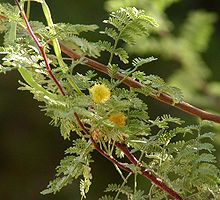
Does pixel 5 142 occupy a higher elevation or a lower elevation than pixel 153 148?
lower

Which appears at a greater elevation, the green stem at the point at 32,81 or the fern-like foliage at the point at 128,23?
the fern-like foliage at the point at 128,23

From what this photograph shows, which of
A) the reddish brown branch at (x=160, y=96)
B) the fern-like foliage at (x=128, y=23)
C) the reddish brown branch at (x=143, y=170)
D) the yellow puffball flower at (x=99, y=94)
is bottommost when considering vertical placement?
the reddish brown branch at (x=143, y=170)

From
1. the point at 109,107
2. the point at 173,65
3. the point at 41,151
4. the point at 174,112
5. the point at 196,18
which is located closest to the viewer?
the point at 109,107

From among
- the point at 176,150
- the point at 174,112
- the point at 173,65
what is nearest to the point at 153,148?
the point at 176,150

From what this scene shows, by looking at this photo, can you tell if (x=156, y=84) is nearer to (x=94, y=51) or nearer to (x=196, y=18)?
(x=94, y=51)

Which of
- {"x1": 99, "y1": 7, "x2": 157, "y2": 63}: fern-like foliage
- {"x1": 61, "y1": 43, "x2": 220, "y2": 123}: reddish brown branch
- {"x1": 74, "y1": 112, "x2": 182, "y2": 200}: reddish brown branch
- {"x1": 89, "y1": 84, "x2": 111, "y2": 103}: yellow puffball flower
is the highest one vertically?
{"x1": 99, "y1": 7, "x2": 157, "y2": 63}: fern-like foliage

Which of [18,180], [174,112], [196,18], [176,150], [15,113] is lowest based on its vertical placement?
[18,180]
